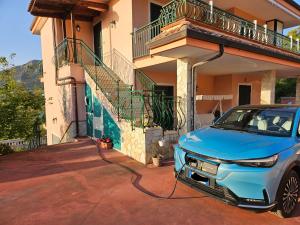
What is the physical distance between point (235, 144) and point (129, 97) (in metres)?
4.65

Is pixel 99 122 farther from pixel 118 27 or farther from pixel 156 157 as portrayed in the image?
pixel 118 27

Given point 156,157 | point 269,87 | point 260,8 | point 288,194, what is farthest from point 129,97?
point 260,8

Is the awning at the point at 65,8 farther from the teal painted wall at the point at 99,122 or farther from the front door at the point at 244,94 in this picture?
the front door at the point at 244,94

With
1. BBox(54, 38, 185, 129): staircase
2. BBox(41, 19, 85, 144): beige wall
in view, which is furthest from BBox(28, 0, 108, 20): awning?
BBox(54, 38, 185, 129): staircase

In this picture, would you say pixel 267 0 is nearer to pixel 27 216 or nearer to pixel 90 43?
pixel 90 43

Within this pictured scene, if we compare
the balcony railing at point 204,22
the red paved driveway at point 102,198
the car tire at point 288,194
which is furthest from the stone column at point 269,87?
the car tire at point 288,194

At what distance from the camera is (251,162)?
2.83 meters

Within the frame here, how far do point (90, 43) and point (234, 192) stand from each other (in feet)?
37.6

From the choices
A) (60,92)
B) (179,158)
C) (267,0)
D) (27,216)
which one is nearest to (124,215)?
(179,158)

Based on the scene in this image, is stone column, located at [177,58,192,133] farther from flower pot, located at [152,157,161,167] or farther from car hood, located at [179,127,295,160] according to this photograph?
car hood, located at [179,127,295,160]

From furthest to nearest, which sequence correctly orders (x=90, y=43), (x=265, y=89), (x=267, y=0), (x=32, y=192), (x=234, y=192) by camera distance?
(x=90, y=43)
(x=267, y=0)
(x=265, y=89)
(x=32, y=192)
(x=234, y=192)

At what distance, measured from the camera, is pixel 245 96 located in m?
12.4

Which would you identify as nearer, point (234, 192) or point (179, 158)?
point (234, 192)

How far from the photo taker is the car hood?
2.91m
